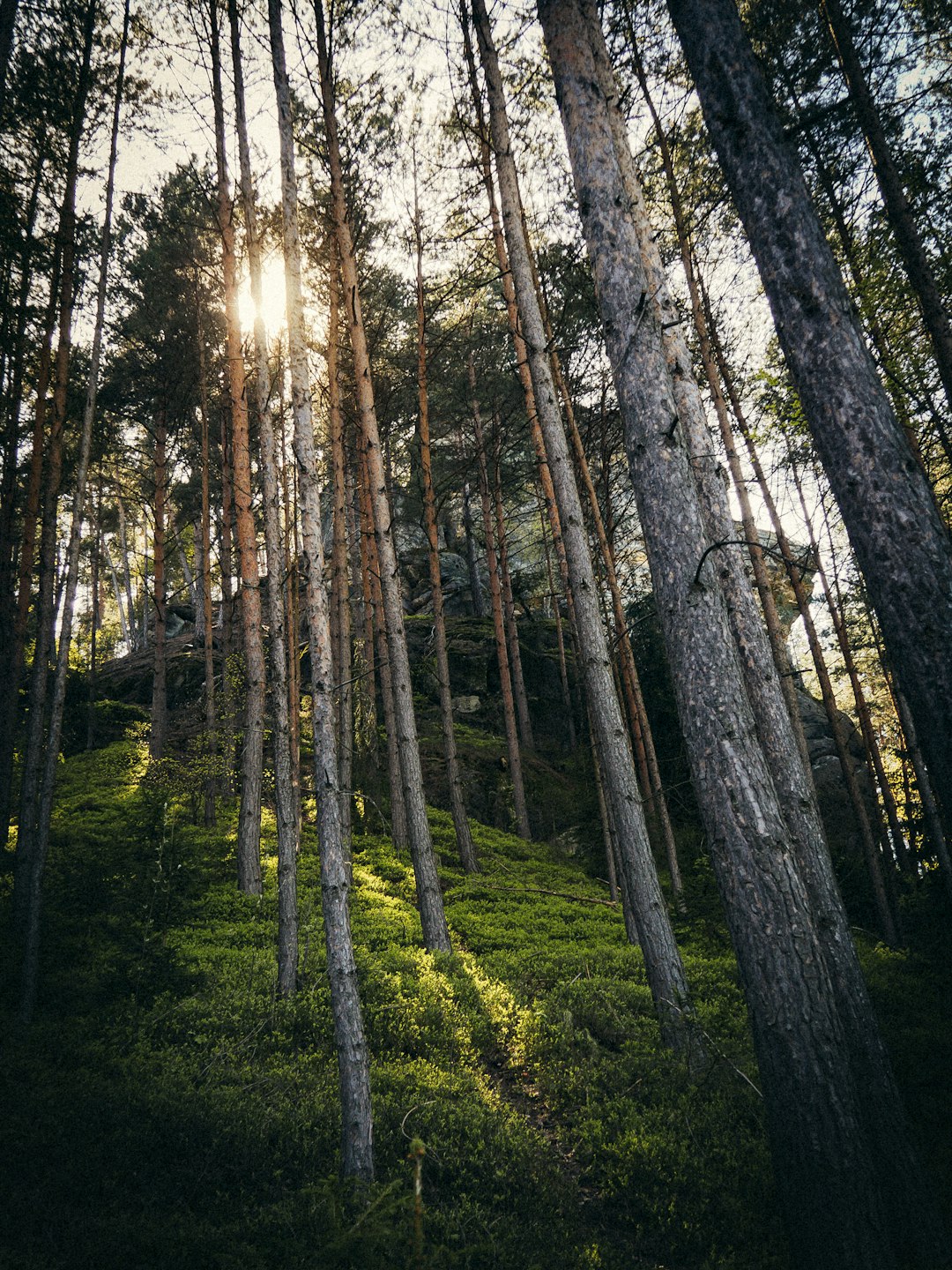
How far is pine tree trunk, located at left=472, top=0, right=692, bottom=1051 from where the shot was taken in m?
6.21

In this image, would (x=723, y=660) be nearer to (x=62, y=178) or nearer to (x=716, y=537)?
(x=716, y=537)

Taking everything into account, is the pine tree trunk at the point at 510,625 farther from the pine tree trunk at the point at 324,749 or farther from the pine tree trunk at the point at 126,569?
the pine tree trunk at the point at 126,569

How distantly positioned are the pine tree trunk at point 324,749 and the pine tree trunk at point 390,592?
306 centimetres

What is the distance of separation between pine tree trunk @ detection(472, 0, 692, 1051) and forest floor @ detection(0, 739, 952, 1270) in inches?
33.2

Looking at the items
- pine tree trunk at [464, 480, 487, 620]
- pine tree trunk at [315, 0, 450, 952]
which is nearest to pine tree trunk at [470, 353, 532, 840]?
pine tree trunk at [315, 0, 450, 952]

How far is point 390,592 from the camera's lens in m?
9.06

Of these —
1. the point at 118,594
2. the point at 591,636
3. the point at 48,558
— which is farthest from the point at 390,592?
the point at 118,594

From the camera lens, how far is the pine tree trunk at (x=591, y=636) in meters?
6.21

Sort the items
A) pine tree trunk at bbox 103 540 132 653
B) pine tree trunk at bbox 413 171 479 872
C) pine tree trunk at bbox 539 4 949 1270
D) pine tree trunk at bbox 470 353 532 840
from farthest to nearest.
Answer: pine tree trunk at bbox 103 540 132 653 < pine tree trunk at bbox 470 353 532 840 < pine tree trunk at bbox 413 171 479 872 < pine tree trunk at bbox 539 4 949 1270

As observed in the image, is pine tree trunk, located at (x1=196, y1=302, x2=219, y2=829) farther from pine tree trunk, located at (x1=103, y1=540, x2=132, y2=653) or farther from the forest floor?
pine tree trunk, located at (x1=103, y1=540, x2=132, y2=653)

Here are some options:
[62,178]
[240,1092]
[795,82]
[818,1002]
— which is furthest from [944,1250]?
[62,178]

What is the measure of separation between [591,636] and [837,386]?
3674 millimetres

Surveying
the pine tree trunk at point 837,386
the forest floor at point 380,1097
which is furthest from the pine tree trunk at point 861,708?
the pine tree trunk at point 837,386

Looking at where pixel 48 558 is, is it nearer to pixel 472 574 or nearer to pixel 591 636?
pixel 591 636
